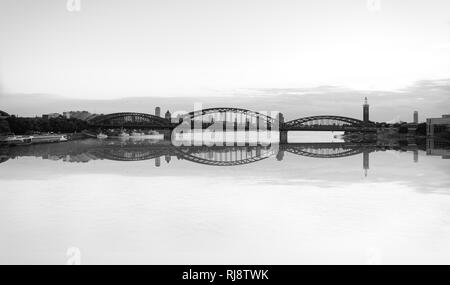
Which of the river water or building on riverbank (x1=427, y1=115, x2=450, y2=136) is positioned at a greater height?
building on riverbank (x1=427, y1=115, x2=450, y2=136)

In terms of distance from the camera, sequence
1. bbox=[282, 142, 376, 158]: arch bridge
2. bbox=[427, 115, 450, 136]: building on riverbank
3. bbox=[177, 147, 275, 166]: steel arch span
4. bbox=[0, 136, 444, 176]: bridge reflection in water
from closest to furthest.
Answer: bbox=[177, 147, 275, 166]: steel arch span → bbox=[0, 136, 444, 176]: bridge reflection in water → bbox=[282, 142, 376, 158]: arch bridge → bbox=[427, 115, 450, 136]: building on riverbank

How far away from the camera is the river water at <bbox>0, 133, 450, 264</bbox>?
38.6 feet

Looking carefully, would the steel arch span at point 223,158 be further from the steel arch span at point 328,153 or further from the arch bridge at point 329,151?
the arch bridge at point 329,151

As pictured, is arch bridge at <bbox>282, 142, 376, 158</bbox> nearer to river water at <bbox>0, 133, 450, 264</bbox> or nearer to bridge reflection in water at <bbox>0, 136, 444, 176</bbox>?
bridge reflection in water at <bbox>0, 136, 444, 176</bbox>

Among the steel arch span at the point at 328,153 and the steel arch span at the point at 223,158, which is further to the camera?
the steel arch span at the point at 328,153

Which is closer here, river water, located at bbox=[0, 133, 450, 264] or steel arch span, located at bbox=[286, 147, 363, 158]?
river water, located at bbox=[0, 133, 450, 264]

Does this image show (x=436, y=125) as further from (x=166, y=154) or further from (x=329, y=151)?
→ (x=166, y=154)

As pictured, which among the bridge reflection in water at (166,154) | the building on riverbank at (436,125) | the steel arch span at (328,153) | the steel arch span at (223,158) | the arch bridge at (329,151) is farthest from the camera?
the building on riverbank at (436,125)

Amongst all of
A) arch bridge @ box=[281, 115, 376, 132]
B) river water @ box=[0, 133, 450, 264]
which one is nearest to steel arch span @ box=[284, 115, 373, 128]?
arch bridge @ box=[281, 115, 376, 132]

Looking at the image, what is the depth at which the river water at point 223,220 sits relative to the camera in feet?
38.6

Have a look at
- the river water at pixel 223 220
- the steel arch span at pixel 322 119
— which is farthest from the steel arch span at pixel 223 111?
the river water at pixel 223 220

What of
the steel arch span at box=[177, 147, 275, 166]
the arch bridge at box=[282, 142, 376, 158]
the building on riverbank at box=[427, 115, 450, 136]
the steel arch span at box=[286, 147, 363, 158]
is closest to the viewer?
the steel arch span at box=[177, 147, 275, 166]

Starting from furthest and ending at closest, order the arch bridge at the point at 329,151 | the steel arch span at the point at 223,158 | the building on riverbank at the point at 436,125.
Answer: the building on riverbank at the point at 436,125 < the arch bridge at the point at 329,151 < the steel arch span at the point at 223,158

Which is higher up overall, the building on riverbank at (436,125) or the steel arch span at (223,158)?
the building on riverbank at (436,125)
